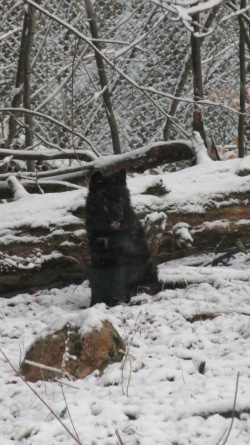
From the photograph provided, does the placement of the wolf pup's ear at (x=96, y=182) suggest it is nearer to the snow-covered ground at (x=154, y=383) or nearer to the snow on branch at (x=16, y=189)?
the snow on branch at (x=16, y=189)

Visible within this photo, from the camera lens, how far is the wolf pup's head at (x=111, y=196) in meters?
5.09

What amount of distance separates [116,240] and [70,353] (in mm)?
1892

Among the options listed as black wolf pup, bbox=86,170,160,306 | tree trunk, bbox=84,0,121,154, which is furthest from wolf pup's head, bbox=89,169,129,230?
tree trunk, bbox=84,0,121,154

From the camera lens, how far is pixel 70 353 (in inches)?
133

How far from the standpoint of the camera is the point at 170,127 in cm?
845

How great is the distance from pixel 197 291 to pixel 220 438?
2348mm

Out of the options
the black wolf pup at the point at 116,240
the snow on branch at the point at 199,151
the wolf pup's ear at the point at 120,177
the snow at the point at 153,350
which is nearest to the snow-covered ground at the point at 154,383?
the snow at the point at 153,350

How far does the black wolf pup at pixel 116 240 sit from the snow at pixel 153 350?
20cm

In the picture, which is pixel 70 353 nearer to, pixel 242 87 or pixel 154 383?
pixel 154 383

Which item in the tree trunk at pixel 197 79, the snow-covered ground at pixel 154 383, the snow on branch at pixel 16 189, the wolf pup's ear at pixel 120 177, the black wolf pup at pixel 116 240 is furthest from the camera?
the tree trunk at pixel 197 79

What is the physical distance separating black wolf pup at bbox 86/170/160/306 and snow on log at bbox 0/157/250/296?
20 cm

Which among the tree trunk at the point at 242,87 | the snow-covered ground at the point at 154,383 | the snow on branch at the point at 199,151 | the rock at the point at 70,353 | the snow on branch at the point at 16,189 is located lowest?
the snow-covered ground at the point at 154,383

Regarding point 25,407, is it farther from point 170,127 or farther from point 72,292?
point 170,127

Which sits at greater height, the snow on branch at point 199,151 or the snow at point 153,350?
the snow on branch at point 199,151
